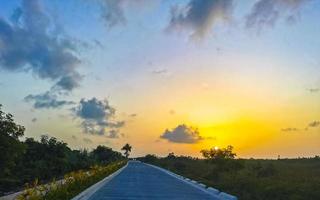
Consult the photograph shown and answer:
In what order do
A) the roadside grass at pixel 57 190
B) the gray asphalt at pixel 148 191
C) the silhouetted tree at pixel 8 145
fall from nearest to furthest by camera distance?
the roadside grass at pixel 57 190 → the gray asphalt at pixel 148 191 → the silhouetted tree at pixel 8 145

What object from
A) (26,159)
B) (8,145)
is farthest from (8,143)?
(26,159)

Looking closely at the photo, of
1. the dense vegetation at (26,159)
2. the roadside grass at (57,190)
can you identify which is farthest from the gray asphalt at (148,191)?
the dense vegetation at (26,159)

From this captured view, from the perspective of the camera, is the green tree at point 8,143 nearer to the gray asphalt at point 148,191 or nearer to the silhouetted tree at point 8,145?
the silhouetted tree at point 8,145

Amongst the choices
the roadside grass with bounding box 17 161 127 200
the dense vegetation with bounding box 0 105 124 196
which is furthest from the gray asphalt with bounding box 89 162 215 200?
the dense vegetation with bounding box 0 105 124 196

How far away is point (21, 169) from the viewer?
149 feet

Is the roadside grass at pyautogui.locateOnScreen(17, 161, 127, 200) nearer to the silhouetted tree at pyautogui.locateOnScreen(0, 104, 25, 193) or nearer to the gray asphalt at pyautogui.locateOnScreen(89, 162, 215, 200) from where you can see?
the gray asphalt at pyautogui.locateOnScreen(89, 162, 215, 200)

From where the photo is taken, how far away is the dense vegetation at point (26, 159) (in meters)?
36.0

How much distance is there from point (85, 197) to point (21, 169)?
28.2 metres

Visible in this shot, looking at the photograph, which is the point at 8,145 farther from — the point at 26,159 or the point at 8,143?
the point at 26,159

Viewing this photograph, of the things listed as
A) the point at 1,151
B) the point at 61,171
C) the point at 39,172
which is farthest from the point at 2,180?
the point at 61,171

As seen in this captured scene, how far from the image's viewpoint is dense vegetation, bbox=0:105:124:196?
3600 cm

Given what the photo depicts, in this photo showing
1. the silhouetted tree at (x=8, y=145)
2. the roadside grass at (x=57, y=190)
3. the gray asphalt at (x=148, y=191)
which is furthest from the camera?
the silhouetted tree at (x=8, y=145)

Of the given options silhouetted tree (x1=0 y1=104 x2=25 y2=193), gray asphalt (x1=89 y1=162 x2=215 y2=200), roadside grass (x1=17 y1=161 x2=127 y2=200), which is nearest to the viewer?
roadside grass (x1=17 y1=161 x2=127 y2=200)

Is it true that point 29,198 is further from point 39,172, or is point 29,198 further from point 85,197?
point 39,172
